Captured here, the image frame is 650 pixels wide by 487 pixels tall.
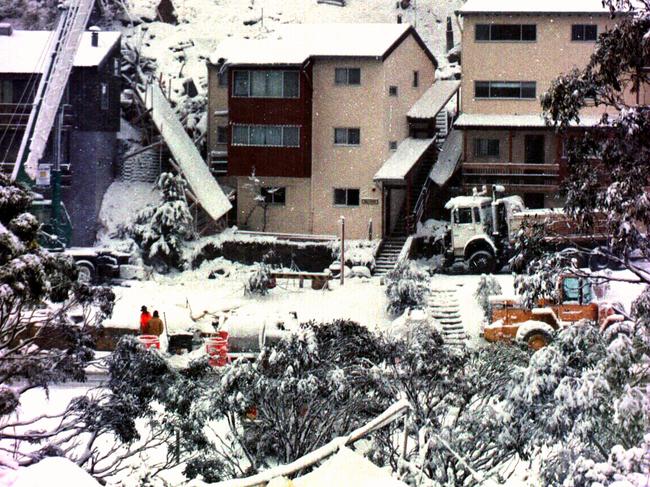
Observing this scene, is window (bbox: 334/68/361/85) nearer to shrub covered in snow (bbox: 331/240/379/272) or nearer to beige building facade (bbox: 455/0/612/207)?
beige building facade (bbox: 455/0/612/207)

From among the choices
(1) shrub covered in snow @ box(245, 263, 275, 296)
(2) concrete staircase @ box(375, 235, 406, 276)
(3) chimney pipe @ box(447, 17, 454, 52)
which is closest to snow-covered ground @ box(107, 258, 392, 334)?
(1) shrub covered in snow @ box(245, 263, 275, 296)

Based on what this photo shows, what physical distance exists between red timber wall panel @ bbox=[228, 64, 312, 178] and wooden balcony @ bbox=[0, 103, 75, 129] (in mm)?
5446

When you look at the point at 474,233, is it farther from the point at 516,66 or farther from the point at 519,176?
the point at 516,66

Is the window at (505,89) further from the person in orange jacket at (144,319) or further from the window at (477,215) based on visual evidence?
the person in orange jacket at (144,319)

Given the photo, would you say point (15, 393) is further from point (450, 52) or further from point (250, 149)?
point (450, 52)

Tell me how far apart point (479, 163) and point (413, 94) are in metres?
5.11

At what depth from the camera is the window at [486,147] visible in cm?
4147

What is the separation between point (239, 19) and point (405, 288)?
84.4 feet

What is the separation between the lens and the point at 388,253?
39.6m

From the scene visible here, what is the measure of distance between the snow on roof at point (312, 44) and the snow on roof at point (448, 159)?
13.2ft

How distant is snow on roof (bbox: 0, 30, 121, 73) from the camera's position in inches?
1647

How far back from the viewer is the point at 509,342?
2884 cm

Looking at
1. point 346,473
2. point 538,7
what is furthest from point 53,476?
point 538,7

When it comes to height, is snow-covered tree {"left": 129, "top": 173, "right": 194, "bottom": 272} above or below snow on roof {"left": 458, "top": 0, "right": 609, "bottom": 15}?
below
